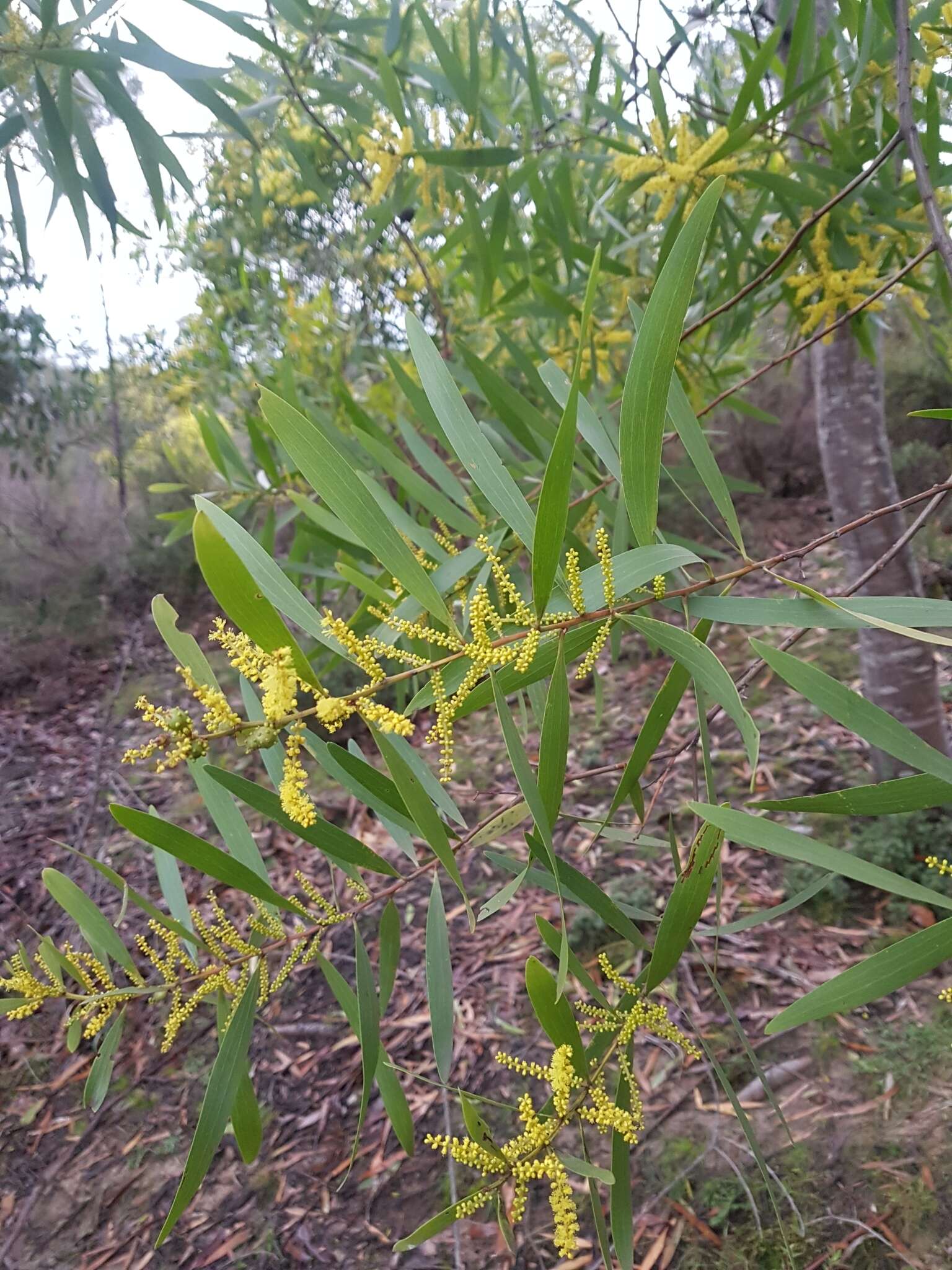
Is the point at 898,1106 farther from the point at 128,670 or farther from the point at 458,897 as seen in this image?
the point at 128,670

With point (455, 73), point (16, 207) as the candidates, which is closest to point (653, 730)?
point (455, 73)

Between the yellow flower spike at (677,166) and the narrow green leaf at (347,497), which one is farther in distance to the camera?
the yellow flower spike at (677,166)

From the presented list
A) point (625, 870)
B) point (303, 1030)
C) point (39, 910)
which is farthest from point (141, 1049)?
point (625, 870)

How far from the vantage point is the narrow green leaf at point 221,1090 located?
0.50 metres

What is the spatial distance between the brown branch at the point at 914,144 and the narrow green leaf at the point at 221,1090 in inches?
32.1

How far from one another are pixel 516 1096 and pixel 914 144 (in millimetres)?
1706

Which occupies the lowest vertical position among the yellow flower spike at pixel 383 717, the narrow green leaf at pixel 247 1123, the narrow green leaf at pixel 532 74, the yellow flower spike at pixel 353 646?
the narrow green leaf at pixel 247 1123

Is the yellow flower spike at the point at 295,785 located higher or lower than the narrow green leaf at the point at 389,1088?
higher

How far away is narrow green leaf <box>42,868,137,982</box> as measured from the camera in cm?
60

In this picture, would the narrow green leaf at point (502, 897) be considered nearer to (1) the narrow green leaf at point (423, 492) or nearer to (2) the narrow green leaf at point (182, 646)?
(2) the narrow green leaf at point (182, 646)

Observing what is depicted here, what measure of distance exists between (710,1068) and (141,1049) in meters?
1.48

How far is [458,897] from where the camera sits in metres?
2.10

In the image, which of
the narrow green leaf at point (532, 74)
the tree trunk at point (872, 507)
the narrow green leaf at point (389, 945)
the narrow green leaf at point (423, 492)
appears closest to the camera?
the narrow green leaf at point (389, 945)

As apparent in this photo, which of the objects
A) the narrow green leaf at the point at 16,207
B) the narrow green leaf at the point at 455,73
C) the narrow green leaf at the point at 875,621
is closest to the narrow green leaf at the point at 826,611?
the narrow green leaf at the point at 875,621
